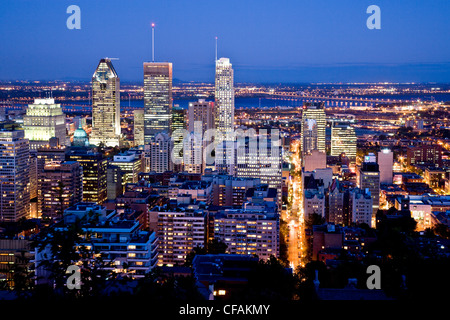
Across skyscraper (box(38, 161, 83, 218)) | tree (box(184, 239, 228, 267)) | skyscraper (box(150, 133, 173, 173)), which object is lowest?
tree (box(184, 239, 228, 267))

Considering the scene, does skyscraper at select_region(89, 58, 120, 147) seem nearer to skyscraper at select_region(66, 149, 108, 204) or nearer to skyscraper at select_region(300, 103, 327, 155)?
skyscraper at select_region(300, 103, 327, 155)

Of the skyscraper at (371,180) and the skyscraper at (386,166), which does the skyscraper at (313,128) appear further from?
the skyscraper at (371,180)

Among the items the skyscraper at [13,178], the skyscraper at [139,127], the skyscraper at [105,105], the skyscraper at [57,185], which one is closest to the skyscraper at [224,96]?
the skyscraper at [139,127]

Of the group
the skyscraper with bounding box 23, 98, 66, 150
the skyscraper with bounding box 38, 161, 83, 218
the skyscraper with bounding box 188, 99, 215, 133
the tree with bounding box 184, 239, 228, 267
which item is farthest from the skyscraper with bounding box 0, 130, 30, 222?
the skyscraper with bounding box 188, 99, 215, 133

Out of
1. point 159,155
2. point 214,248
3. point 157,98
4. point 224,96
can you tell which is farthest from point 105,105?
point 214,248

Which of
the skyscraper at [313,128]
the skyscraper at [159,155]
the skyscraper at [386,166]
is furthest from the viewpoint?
the skyscraper at [313,128]
